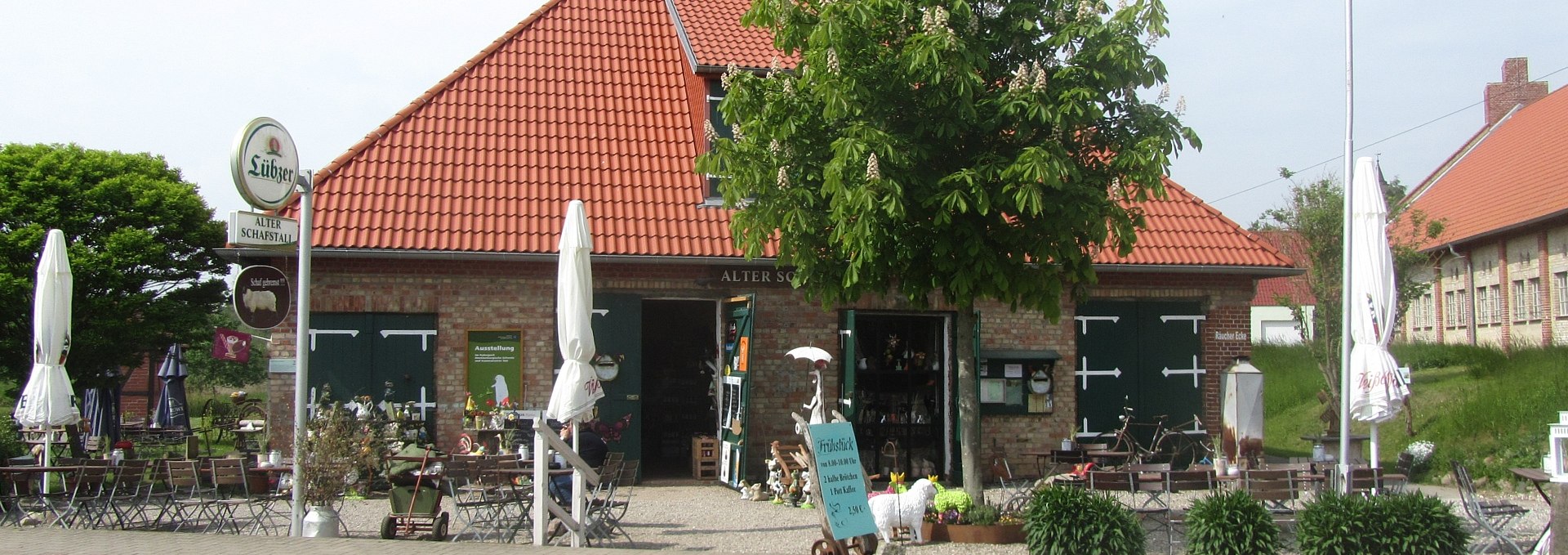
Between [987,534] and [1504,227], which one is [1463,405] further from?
[1504,227]

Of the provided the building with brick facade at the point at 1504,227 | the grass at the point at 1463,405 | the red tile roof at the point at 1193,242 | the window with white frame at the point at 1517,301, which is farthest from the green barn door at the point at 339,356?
the window with white frame at the point at 1517,301

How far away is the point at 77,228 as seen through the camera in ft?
75.4

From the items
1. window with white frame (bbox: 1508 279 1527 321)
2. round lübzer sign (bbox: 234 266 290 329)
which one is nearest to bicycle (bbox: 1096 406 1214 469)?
round lübzer sign (bbox: 234 266 290 329)

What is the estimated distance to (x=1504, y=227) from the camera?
29828mm

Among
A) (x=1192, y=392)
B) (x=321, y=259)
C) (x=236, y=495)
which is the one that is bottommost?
(x=236, y=495)

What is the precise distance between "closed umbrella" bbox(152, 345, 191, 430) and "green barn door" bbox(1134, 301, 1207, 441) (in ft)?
49.7

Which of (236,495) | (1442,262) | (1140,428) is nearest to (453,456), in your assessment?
(236,495)

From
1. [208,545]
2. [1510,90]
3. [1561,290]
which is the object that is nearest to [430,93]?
[208,545]

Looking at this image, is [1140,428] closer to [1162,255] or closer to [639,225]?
[1162,255]

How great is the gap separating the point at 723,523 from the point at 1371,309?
6.10 metres

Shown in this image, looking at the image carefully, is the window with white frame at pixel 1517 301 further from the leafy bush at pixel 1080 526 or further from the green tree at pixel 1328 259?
the leafy bush at pixel 1080 526

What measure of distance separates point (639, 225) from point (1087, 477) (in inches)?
249

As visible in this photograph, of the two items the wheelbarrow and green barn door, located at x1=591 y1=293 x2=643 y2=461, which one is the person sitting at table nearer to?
the wheelbarrow

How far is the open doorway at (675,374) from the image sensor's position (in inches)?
726
